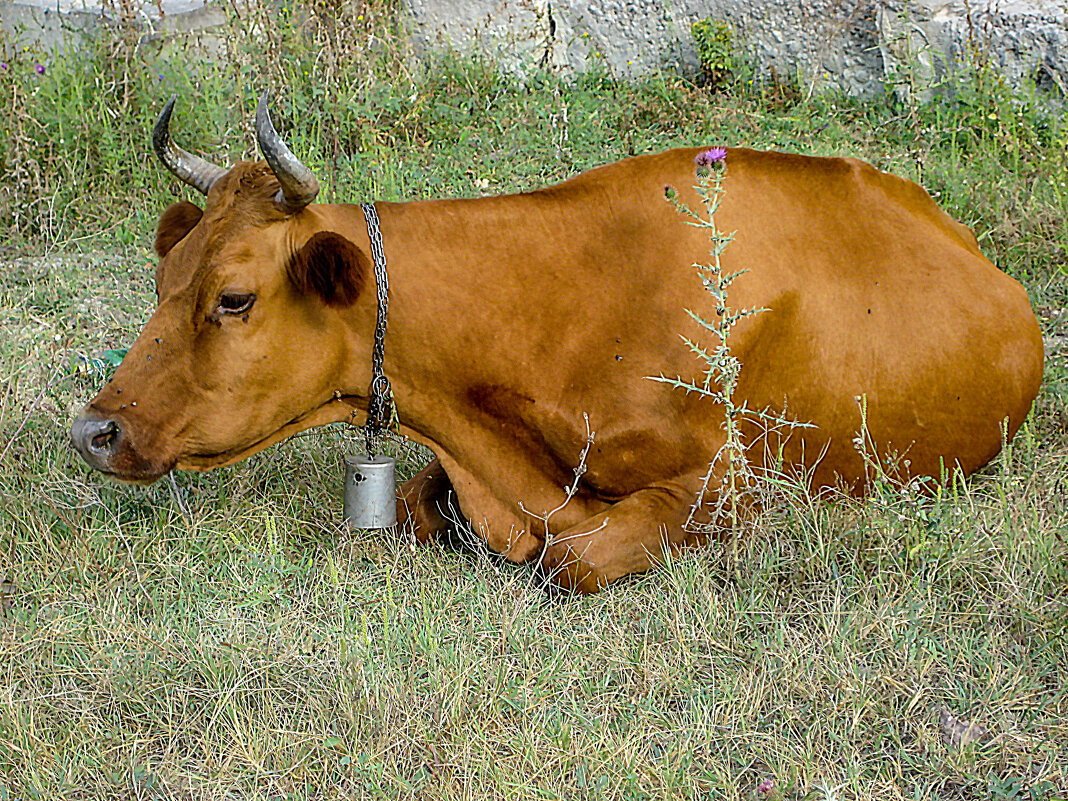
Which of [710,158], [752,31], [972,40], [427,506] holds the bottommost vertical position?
[427,506]

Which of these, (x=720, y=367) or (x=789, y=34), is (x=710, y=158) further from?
(x=789, y=34)

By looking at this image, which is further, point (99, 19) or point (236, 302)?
point (99, 19)

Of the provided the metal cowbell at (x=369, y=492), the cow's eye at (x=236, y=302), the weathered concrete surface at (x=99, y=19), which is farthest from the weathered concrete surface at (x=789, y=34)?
the cow's eye at (x=236, y=302)

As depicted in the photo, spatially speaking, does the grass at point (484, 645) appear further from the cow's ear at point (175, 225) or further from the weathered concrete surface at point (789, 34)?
the weathered concrete surface at point (789, 34)

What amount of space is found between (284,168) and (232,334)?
0.50 m

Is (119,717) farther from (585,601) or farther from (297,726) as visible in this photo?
(585,601)

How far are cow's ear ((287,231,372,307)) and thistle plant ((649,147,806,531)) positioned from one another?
0.89 meters

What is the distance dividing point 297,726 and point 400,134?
5.04 m

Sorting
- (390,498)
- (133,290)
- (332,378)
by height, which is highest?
(332,378)

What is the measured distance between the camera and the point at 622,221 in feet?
11.9

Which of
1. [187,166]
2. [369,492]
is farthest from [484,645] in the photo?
[187,166]

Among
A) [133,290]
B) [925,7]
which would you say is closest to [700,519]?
[133,290]

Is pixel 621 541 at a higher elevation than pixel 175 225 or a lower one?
lower

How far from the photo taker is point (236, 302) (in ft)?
10.7
